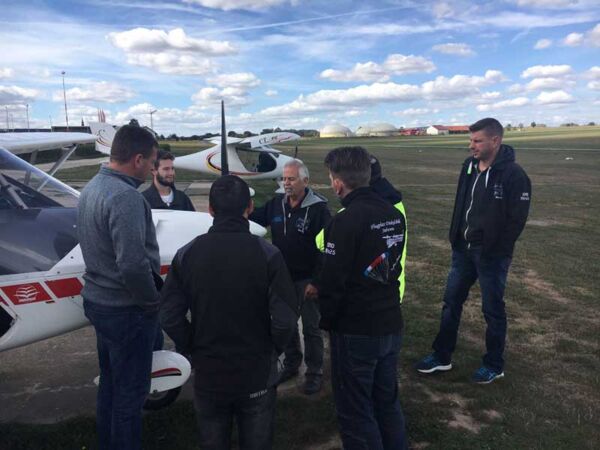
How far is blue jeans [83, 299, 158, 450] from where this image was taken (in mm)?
2641

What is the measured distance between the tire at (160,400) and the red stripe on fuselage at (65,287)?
1121 millimetres

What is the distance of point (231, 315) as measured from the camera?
2.19m

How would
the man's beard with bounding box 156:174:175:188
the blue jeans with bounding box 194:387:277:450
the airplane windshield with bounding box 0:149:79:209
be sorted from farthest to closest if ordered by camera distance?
the man's beard with bounding box 156:174:175:188 < the airplane windshield with bounding box 0:149:79:209 < the blue jeans with bounding box 194:387:277:450

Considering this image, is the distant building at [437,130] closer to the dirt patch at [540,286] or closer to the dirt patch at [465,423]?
the dirt patch at [540,286]

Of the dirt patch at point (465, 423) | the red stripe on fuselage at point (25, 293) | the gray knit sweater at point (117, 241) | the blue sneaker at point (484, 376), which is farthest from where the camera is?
the blue sneaker at point (484, 376)

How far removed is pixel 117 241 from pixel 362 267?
1283mm

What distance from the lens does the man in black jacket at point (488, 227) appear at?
3896mm

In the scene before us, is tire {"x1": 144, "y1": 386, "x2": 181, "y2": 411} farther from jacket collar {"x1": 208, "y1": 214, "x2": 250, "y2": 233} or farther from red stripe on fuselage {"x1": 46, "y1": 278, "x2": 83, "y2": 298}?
jacket collar {"x1": 208, "y1": 214, "x2": 250, "y2": 233}

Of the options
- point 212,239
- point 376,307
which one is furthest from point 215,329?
point 376,307

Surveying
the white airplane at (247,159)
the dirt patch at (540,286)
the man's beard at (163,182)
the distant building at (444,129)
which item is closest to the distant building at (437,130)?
the distant building at (444,129)

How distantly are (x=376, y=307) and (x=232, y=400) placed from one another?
35.8 inches

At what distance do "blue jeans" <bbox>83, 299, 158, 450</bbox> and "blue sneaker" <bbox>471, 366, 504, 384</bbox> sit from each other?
2811 millimetres

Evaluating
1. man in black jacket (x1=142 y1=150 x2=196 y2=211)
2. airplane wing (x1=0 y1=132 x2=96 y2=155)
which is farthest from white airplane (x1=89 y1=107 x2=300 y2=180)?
airplane wing (x1=0 y1=132 x2=96 y2=155)

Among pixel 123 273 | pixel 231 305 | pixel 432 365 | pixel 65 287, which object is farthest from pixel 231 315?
pixel 432 365
